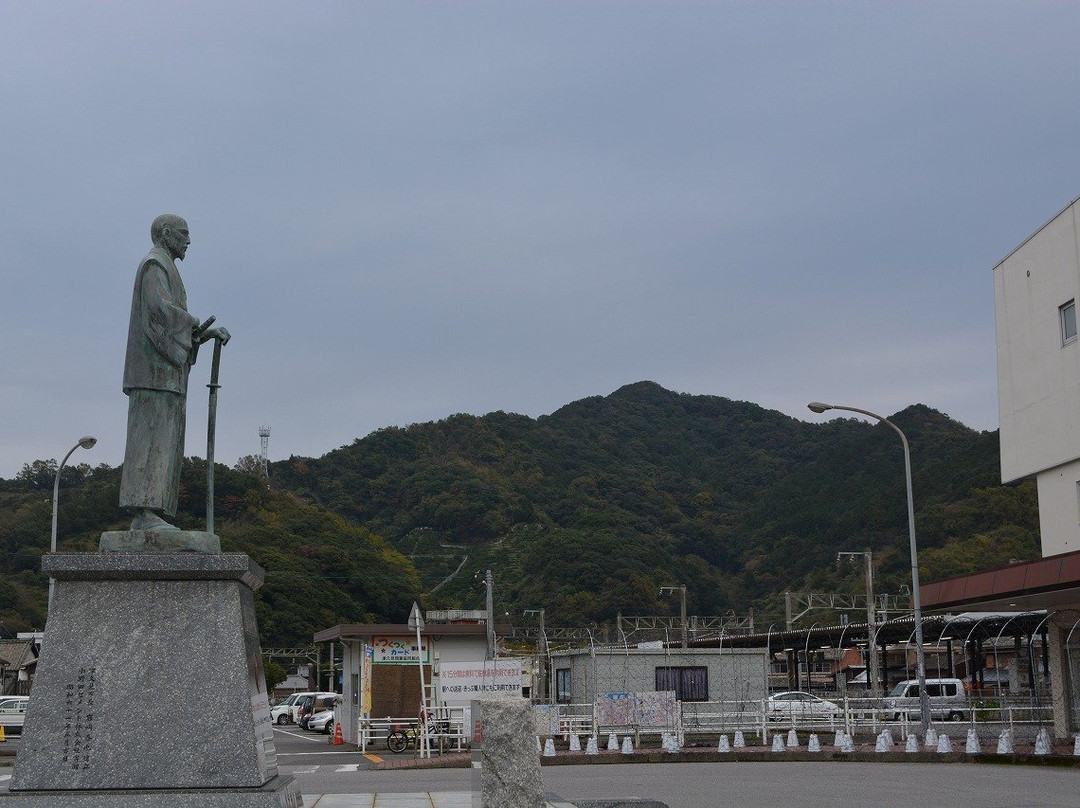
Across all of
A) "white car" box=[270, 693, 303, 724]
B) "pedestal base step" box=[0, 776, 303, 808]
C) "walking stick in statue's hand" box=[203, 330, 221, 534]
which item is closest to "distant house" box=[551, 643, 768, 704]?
"walking stick in statue's hand" box=[203, 330, 221, 534]

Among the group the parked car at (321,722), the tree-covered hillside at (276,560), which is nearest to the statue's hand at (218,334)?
the parked car at (321,722)

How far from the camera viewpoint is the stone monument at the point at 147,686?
8.12 meters

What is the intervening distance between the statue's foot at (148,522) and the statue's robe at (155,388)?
7 cm

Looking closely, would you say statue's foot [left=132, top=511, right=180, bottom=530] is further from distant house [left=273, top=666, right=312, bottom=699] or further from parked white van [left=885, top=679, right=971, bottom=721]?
distant house [left=273, top=666, right=312, bottom=699]

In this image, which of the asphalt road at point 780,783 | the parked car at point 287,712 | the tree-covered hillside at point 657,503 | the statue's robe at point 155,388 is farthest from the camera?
the tree-covered hillside at point 657,503

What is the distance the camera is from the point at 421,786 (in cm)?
1814

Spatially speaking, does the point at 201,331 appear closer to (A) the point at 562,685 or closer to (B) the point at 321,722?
(A) the point at 562,685

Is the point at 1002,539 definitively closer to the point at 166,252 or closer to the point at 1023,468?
the point at 1023,468

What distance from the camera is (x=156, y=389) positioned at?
30.6ft

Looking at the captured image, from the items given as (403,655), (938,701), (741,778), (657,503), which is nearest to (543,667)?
(938,701)

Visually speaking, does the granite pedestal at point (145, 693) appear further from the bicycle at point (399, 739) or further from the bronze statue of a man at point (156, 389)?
the bicycle at point (399, 739)

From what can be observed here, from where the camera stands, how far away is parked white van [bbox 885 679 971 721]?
1319 inches

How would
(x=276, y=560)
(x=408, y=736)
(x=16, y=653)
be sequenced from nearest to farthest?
(x=408, y=736)
(x=16, y=653)
(x=276, y=560)

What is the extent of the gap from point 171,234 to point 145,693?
3.79m
